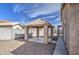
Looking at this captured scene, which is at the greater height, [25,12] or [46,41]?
[25,12]

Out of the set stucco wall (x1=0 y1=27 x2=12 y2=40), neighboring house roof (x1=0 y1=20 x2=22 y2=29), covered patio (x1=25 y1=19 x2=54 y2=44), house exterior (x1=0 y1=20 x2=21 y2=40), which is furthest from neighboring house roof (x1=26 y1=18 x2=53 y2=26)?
stucco wall (x1=0 y1=27 x2=12 y2=40)

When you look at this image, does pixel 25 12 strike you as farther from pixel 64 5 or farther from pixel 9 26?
pixel 64 5

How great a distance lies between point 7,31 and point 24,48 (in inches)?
21.0

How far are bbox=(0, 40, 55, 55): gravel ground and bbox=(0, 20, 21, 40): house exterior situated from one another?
0.12m

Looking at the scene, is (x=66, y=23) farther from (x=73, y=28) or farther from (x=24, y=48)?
(x=24, y=48)

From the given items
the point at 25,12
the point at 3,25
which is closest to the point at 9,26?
the point at 3,25

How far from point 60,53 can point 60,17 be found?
79 cm

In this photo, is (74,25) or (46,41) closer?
(74,25)

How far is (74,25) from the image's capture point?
406 centimetres

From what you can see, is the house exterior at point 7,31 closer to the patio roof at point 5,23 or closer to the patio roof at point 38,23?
the patio roof at point 5,23

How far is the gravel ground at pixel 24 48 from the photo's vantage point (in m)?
4.32

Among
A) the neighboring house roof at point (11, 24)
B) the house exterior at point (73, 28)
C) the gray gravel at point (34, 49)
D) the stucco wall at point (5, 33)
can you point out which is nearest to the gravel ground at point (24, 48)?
the gray gravel at point (34, 49)

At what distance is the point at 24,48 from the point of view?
4.34m

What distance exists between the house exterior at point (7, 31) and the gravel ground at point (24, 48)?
0.38ft
